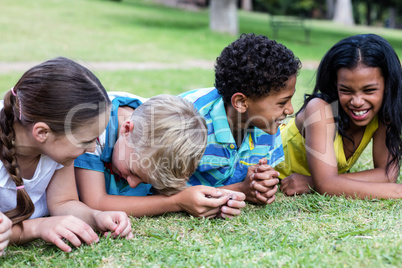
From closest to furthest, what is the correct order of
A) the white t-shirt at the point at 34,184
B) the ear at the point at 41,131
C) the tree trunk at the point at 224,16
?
the ear at the point at 41,131 → the white t-shirt at the point at 34,184 → the tree trunk at the point at 224,16

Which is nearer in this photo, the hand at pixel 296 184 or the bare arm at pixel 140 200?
the bare arm at pixel 140 200

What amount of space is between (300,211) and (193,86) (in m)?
6.03

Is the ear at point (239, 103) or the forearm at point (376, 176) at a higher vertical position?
the ear at point (239, 103)

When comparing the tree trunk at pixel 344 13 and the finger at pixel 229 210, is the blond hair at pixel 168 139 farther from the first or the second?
the tree trunk at pixel 344 13

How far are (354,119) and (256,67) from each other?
969 millimetres

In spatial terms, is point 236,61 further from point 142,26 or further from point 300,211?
point 142,26

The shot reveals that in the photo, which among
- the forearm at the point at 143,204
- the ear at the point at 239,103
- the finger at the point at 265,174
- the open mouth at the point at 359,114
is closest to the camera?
the forearm at the point at 143,204

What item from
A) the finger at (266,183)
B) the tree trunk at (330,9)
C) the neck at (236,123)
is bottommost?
the tree trunk at (330,9)

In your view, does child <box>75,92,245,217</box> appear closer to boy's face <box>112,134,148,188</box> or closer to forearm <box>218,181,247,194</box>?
boy's face <box>112,134,148,188</box>

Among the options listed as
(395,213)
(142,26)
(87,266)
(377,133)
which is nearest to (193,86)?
(377,133)

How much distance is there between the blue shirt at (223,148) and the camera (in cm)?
334

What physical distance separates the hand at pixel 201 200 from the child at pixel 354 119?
879 mm

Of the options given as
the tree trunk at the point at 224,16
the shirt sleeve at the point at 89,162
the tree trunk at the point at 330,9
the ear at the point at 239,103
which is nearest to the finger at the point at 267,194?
the ear at the point at 239,103

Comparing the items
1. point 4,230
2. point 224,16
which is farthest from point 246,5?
point 4,230
